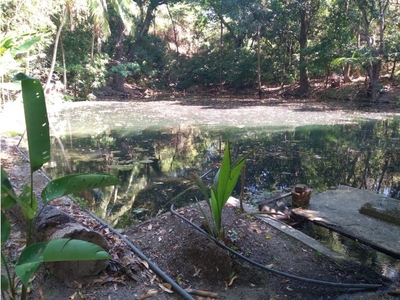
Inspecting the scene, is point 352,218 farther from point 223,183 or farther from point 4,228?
point 4,228

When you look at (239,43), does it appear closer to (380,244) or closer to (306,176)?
(306,176)

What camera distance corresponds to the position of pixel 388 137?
8.54 m

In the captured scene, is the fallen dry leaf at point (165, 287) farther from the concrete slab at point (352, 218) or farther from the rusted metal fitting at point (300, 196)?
the rusted metal fitting at point (300, 196)

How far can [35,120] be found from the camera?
167 cm

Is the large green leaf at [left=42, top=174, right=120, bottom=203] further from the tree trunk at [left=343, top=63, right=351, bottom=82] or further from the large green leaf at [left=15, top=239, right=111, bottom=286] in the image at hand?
→ the tree trunk at [left=343, top=63, right=351, bottom=82]

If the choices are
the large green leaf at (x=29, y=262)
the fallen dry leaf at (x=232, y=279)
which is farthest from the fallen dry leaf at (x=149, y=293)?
the large green leaf at (x=29, y=262)

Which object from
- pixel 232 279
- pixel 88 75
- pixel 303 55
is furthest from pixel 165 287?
pixel 88 75

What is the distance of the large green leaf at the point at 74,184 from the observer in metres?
1.65

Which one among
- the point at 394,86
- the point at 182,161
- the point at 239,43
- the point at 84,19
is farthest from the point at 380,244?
the point at 239,43

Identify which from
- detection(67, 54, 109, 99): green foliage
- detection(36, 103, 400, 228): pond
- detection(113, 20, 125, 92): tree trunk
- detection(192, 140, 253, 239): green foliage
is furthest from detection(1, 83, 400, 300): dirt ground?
detection(113, 20, 125, 92): tree trunk

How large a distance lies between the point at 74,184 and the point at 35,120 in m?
0.37

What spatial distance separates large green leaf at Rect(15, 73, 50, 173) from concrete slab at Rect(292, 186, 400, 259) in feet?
9.60

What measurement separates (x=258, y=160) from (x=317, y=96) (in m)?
13.2

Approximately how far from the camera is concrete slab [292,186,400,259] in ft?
10.8
